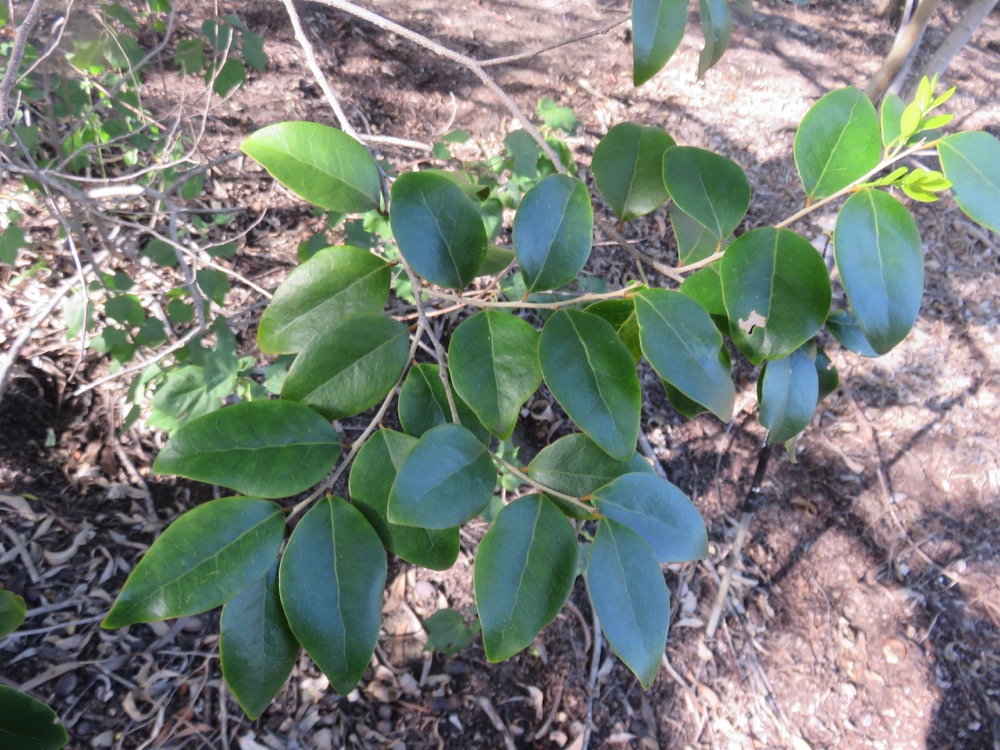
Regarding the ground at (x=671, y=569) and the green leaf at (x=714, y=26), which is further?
the ground at (x=671, y=569)

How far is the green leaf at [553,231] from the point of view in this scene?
60 centimetres

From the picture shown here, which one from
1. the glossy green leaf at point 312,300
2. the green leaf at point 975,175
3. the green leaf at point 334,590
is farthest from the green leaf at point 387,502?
the green leaf at point 975,175

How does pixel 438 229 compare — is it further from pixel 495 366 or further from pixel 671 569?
pixel 671 569

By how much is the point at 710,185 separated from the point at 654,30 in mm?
169

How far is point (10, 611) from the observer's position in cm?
58

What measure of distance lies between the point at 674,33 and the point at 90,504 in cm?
161

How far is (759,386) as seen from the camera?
60 centimetres

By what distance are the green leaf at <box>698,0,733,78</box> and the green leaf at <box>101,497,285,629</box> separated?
2.20ft

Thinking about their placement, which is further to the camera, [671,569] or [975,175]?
[671,569]

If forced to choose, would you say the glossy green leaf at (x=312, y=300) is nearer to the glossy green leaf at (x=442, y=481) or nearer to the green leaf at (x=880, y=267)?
the glossy green leaf at (x=442, y=481)

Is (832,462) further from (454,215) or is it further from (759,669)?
(454,215)

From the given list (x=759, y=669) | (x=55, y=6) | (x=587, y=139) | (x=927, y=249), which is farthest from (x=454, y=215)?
(x=927, y=249)

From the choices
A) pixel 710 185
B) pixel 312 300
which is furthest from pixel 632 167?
pixel 312 300

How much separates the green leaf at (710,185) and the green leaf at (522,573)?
0.31m
